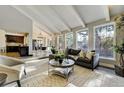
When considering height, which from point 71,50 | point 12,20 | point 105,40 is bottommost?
point 71,50

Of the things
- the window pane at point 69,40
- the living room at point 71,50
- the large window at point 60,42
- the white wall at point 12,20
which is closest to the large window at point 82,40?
the living room at point 71,50

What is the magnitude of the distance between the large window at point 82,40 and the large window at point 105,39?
865 mm

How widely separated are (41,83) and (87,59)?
2305mm

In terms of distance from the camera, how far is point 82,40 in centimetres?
687

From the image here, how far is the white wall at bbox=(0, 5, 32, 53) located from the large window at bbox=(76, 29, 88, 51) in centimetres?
411

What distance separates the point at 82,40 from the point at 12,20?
4.92 meters

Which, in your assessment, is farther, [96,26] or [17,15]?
[17,15]

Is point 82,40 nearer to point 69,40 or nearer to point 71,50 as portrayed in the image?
point 71,50

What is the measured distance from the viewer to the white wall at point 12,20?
6.53 metres

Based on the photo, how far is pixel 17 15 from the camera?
289 inches

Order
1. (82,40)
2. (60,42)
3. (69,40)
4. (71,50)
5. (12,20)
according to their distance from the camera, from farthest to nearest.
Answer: (60,42) → (69,40) → (12,20) → (82,40) → (71,50)

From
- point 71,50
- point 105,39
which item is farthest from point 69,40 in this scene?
point 105,39
